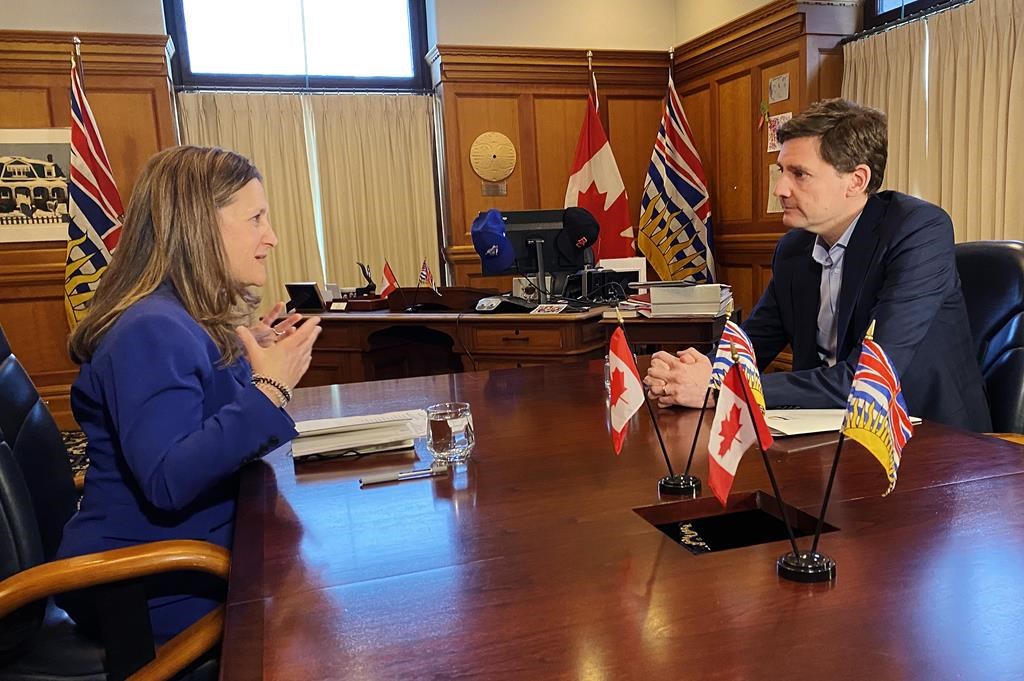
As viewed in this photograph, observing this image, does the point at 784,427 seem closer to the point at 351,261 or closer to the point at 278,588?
the point at 278,588

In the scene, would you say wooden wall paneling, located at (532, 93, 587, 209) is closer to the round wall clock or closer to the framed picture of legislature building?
the round wall clock

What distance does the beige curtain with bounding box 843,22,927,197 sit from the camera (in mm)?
4254

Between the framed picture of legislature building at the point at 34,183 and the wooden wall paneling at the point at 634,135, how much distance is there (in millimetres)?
3809

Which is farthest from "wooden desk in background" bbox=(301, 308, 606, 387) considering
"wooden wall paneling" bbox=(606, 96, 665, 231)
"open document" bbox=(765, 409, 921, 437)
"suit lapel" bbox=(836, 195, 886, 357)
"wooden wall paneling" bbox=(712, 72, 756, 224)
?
"wooden wall paneling" bbox=(606, 96, 665, 231)

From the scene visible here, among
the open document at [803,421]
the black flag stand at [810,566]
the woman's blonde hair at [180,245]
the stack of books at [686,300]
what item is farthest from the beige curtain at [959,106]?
the woman's blonde hair at [180,245]

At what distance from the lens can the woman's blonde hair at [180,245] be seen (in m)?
1.40

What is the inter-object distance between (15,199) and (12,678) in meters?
4.55

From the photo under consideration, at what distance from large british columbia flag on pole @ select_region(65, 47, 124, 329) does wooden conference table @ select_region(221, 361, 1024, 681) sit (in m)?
4.02

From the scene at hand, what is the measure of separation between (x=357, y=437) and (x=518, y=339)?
6.86ft

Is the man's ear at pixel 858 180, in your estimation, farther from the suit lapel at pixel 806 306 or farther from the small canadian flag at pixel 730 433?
the small canadian flag at pixel 730 433

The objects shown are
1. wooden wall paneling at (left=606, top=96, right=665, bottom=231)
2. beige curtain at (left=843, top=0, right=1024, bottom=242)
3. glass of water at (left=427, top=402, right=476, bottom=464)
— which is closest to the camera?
glass of water at (left=427, top=402, right=476, bottom=464)

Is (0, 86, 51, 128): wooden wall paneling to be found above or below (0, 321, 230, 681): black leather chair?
above

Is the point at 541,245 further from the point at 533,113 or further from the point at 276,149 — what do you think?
the point at 276,149

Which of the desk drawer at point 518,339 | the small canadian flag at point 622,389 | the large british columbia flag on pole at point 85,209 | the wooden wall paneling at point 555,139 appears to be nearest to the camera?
the small canadian flag at point 622,389
